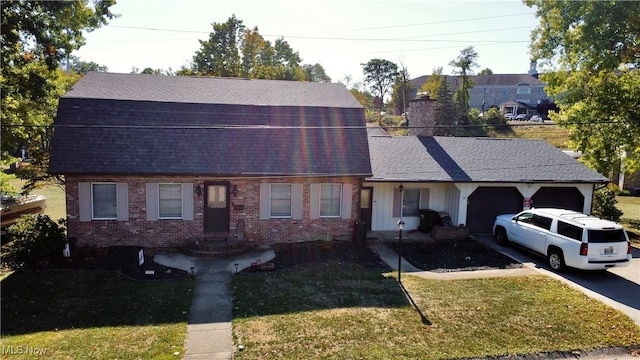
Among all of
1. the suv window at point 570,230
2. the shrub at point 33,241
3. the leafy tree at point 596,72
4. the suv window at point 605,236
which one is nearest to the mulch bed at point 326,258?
the shrub at point 33,241

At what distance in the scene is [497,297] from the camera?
12023 mm

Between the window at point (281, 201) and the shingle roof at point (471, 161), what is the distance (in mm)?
3706

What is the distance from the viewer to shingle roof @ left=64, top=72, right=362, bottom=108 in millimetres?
17078

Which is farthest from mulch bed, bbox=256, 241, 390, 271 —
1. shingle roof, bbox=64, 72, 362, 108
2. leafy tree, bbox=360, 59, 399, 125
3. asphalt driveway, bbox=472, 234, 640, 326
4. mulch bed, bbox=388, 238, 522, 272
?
leafy tree, bbox=360, 59, 399, 125

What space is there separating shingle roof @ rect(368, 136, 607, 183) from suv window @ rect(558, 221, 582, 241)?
433 centimetres

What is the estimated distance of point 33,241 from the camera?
45.2 feet

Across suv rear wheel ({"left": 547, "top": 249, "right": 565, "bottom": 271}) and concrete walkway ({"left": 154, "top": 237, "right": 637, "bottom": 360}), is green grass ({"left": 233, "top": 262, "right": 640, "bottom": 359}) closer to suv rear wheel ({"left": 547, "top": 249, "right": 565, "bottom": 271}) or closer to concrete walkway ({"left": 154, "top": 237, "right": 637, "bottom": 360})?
concrete walkway ({"left": 154, "top": 237, "right": 637, "bottom": 360})

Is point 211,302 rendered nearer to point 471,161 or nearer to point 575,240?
point 575,240

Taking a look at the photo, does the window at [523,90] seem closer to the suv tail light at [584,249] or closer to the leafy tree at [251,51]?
the leafy tree at [251,51]

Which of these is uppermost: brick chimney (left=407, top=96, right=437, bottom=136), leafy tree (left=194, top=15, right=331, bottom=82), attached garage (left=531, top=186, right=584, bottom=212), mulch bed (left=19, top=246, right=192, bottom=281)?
leafy tree (left=194, top=15, right=331, bottom=82)

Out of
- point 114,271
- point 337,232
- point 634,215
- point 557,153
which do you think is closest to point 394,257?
point 337,232

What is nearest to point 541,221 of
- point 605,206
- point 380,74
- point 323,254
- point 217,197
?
point 323,254

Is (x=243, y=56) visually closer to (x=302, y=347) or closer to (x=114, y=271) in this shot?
(x=114, y=271)

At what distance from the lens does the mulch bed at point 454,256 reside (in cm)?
1480
